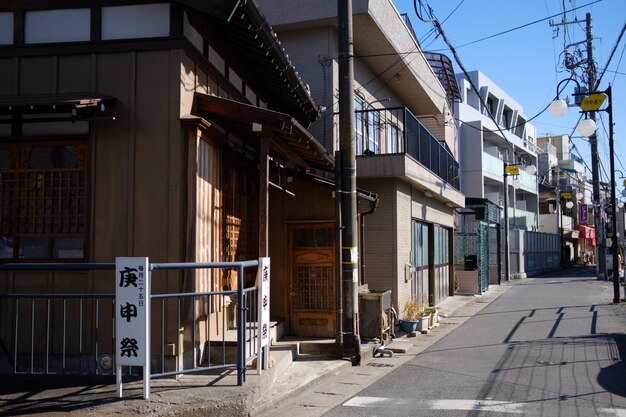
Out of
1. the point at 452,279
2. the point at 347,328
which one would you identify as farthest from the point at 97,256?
the point at 452,279

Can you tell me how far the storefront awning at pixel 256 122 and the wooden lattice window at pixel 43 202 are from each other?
187 centimetres

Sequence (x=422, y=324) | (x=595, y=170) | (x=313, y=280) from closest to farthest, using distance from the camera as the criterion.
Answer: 1. (x=313, y=280)
2. (x=422, y=324)
3. (x=595, y=170)

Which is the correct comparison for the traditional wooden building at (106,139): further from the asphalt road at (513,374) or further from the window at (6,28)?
the asphalt road at (513,374)

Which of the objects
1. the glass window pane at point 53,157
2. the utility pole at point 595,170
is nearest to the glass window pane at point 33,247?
the glass window pane at point 53,157

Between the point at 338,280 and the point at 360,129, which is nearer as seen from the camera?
the point at 338,280

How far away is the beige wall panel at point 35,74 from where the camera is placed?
802cm

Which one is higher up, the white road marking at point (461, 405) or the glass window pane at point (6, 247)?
the glass window pane at point (6, 247)

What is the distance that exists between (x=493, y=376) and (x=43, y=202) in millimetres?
7210

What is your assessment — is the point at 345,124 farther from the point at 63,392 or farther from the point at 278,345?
the point at 63,392

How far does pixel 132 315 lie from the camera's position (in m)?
6.34

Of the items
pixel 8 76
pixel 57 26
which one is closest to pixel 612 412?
pixel 57 26

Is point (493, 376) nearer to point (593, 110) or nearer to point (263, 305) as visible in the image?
point (263, 305)

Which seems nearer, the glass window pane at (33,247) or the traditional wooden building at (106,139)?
the traditional wooden building at (106,139)

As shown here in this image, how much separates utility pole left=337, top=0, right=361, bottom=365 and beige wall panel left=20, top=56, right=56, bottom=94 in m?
4.87
